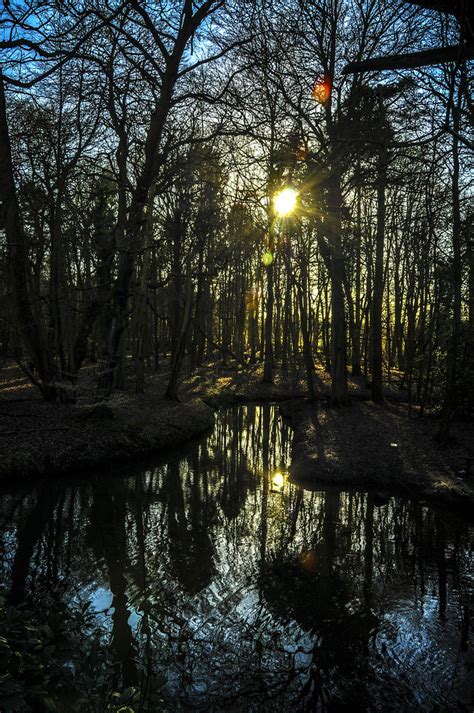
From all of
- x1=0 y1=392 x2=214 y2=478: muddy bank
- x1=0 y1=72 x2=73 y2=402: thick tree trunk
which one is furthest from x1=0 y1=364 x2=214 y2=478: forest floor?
x1=0 y1=72 x2=73 y2=402: thick tree trunk

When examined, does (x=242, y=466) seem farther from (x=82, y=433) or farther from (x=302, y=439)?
(x=82, y=433)

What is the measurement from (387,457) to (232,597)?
23.5ft

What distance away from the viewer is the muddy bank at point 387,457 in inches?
413

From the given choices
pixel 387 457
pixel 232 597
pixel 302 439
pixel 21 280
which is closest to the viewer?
pixel 232 597

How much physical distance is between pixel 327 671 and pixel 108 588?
305 centimetres

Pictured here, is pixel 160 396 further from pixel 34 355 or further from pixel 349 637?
pixel 349 637

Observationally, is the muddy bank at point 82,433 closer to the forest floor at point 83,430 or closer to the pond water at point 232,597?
the forest floor at point 83,430

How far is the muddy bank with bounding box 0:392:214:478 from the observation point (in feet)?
37.5

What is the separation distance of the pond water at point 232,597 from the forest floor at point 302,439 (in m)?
0.73

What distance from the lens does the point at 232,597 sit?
6316mm

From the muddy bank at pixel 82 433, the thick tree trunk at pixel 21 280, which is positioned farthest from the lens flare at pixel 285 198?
the muddy bank at pixel 82 433

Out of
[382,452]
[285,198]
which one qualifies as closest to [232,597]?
[285,198]

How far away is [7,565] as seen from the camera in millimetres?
6926

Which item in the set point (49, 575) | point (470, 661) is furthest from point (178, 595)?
point (470, 661)
